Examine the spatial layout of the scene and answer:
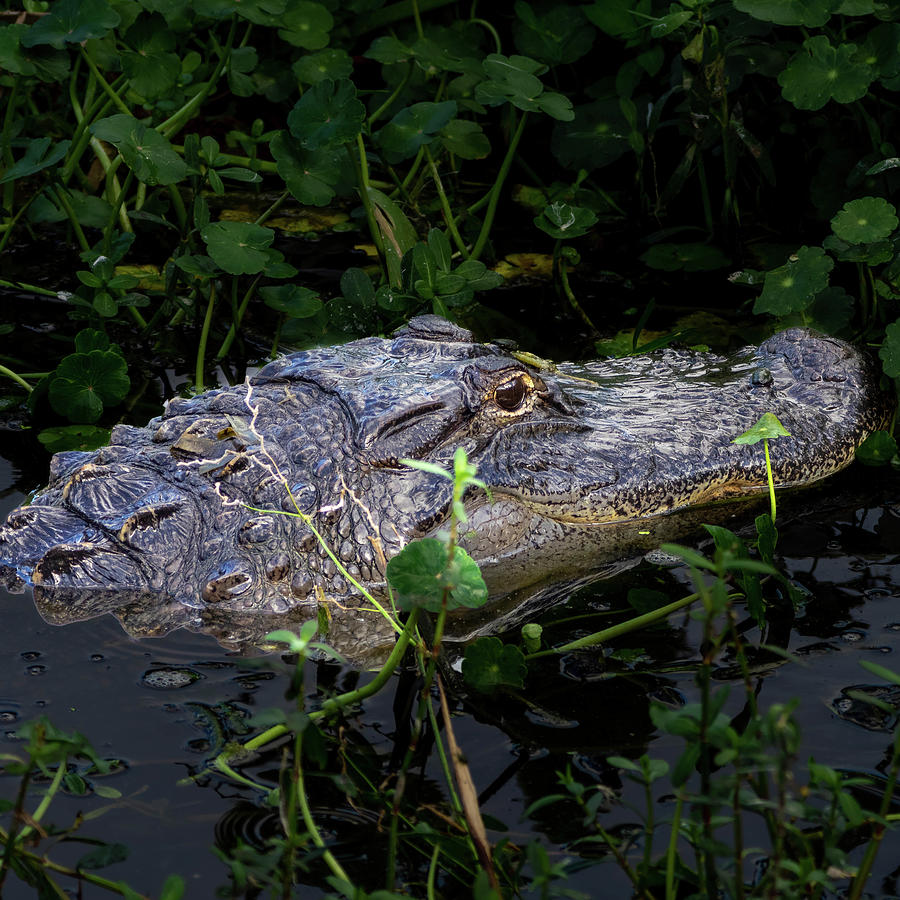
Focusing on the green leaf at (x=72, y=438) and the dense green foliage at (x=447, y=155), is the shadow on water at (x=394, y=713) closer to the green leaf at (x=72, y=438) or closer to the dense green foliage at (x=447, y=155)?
the green leaf at (x=72, y=438)

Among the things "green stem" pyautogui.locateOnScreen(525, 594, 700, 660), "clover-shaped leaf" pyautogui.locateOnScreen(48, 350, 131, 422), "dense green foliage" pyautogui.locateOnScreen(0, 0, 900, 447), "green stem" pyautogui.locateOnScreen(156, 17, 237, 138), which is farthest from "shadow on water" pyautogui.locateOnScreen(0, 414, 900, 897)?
"green stem" pyautogui.locateOnScreen(156, 17, 237, 138)

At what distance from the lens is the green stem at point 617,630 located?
119 inches

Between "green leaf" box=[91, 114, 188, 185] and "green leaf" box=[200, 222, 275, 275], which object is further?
"green leaf" box=[91, 114, 188, 185]

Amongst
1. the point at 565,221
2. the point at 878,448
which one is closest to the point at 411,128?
the point at 565,221

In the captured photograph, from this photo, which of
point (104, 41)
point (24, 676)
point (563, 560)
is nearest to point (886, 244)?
point (563, 560)

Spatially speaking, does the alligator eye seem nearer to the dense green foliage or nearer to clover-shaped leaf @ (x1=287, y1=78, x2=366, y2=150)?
the dense green foliage

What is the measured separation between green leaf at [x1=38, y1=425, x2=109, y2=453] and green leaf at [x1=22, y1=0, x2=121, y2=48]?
1.66m

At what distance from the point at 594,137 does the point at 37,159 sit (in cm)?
263

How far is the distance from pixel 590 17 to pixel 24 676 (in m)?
4.16

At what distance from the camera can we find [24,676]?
3.08 meters

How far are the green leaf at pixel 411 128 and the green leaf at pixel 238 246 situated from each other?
792mm

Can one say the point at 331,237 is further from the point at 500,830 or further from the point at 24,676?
the point at 500,830

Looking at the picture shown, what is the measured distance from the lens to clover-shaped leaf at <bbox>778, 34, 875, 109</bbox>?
4.68 metres

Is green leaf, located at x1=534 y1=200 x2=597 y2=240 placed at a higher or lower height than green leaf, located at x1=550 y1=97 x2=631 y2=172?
lower
